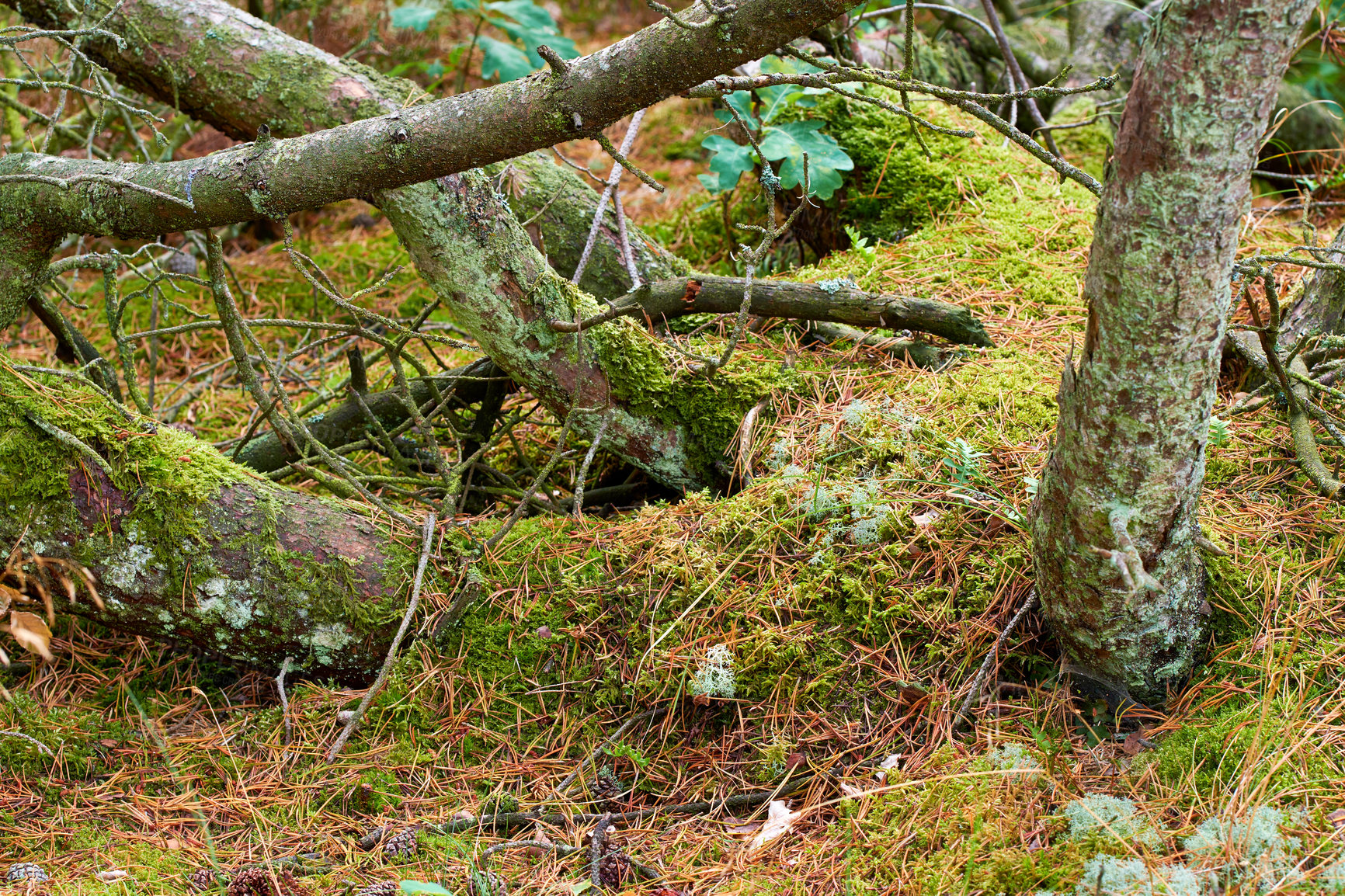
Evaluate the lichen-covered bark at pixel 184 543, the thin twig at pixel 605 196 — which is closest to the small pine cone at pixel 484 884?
the lichen-covered bark at pixel 184 543

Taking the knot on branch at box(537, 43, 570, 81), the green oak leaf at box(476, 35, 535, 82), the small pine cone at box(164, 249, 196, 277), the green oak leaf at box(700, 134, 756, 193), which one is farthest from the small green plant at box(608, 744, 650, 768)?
the small pine cone at box(164, 249, 196, 277)

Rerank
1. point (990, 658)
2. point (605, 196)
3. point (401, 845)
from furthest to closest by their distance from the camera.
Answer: point (605, 196) < point (990, 658) < point (401, 845)

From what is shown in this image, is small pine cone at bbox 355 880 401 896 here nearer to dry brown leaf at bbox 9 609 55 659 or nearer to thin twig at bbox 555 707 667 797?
thin twig at bbox 555 707 667 797

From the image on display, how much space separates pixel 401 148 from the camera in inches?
87.1

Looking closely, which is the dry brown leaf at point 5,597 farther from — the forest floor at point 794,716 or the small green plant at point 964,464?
the small green plant at point 964,464

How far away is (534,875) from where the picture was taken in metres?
2.01

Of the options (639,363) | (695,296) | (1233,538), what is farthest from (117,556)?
(1233,538)

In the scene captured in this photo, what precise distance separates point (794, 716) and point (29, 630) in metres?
1.64

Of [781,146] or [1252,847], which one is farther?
[781,146]

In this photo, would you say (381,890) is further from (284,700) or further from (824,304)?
(824,304)

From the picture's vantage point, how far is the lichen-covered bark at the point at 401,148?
1867mm

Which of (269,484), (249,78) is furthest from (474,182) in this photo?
(249,78)

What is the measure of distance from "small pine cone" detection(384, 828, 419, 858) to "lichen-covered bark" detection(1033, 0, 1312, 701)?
4.98 feet

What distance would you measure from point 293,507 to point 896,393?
5.93 ft
